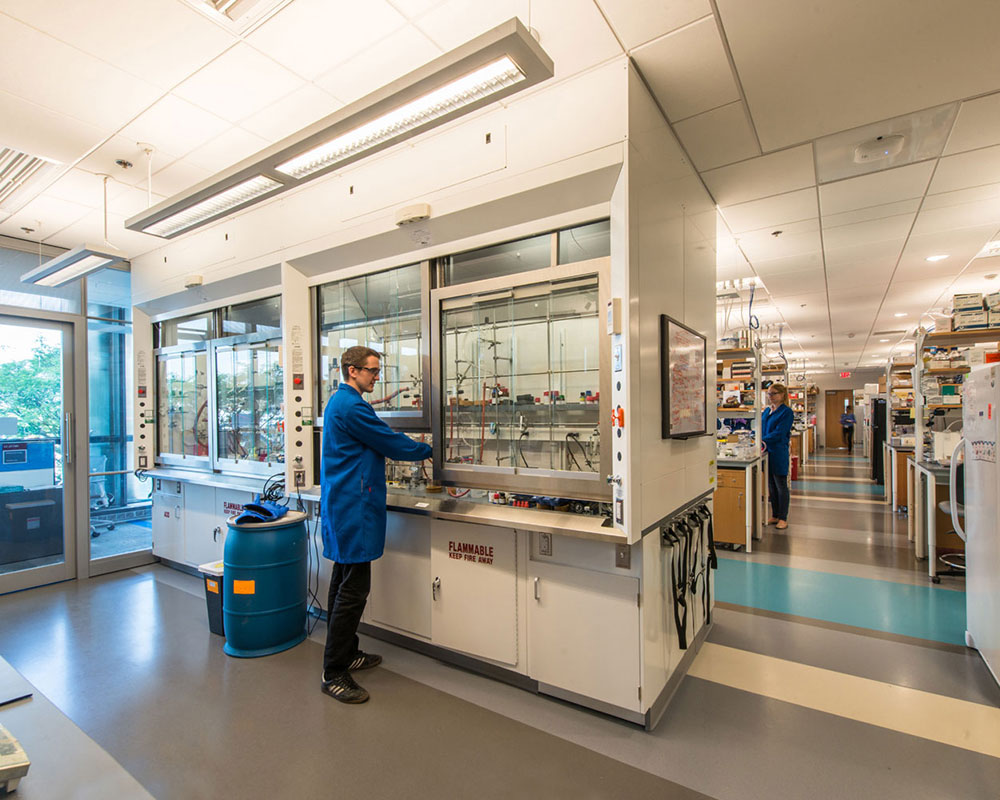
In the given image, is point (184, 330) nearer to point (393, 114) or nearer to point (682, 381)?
point (393, 114)

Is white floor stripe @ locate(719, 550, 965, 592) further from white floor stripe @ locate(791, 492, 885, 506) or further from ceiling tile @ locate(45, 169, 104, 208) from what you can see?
ceiling tile @ locate(45, 169, 104, 208)

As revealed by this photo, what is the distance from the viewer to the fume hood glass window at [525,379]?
2607mm

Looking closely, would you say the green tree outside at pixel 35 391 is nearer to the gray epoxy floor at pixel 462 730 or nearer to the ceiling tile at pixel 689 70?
the gray epoxy floor at pixel 462 730

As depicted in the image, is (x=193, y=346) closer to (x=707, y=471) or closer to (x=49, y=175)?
(x=49, y=175)

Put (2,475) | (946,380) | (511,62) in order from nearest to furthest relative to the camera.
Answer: (511,62), (2,475), (946,380)

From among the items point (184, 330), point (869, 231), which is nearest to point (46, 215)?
point (184, 330)

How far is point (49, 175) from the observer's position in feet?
10.8

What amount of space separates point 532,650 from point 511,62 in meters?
2.47

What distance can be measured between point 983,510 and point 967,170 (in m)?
2.14

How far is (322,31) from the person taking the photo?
6.77 feet

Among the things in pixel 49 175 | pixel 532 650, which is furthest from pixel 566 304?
pixel 49 175

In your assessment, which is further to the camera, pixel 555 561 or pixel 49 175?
pixel 49 175

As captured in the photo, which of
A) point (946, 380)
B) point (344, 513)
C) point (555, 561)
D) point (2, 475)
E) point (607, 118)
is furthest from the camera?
point (946, 380)

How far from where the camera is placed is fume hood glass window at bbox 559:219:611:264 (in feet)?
8.33
